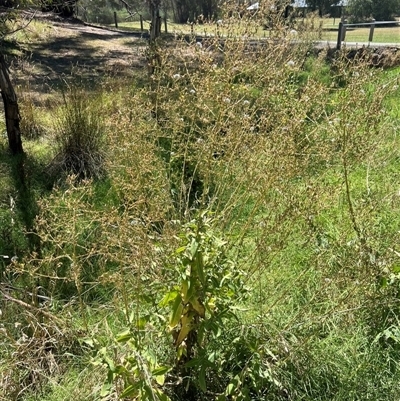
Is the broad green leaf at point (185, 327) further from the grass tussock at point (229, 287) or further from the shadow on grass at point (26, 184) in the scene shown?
the shadow on grass at point (26, 184)

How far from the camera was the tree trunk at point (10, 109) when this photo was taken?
472 cm

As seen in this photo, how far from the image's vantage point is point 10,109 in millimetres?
4918

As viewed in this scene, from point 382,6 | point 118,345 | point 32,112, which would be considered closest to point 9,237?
point 118,345

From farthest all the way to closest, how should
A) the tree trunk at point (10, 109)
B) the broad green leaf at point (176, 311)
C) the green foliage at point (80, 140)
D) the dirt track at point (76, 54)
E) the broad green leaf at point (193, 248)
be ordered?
the dirt track at point (76, 54)
the green foliage at point (80, 140)
the tree trunk at point (10, 109)
the broad green leaf at point (176, 311)
the broad green leaf at point (193, 248)

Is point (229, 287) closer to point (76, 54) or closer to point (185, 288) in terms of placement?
point (185, 288)

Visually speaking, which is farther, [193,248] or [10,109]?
[10,109]

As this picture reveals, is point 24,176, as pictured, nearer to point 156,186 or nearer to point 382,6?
point 156,186


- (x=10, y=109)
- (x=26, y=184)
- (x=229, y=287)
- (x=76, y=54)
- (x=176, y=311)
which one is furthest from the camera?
(x=76, y=54)

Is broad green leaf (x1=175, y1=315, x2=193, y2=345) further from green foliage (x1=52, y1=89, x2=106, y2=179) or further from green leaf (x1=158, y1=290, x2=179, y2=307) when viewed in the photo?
green foliage (x1=52, y1=89, x2=106, y2=179)

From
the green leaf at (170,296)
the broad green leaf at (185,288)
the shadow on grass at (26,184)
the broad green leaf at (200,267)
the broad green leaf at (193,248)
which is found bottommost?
the shadow on grass at (26,184)

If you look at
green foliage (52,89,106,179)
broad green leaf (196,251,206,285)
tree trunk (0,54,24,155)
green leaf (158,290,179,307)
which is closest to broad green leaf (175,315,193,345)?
green leaf (158,290,179,307)

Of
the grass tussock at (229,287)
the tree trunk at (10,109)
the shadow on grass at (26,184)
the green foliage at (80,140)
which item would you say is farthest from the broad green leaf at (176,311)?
the tree trunk at (10,109)

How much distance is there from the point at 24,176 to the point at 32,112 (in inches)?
59.6


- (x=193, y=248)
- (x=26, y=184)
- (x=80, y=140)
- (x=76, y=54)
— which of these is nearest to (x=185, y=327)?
(x=193, y=248)
